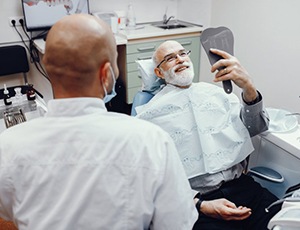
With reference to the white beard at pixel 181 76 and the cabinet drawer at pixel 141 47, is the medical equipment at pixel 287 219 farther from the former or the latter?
the cabinet drawer at pixel 141 47

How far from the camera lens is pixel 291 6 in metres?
2.54

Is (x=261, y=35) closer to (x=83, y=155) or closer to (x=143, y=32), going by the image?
(x=143, y=32)

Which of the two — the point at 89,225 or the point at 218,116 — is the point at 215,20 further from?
the point at 89,225

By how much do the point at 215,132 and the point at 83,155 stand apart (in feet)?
3.37

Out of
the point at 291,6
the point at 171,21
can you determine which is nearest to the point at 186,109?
the point at 291,6

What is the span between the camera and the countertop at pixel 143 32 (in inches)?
125

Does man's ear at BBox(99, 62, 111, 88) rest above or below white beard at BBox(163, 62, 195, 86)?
above

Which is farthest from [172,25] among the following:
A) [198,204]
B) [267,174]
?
[198,204]

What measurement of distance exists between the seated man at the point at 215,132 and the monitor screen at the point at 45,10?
189cm

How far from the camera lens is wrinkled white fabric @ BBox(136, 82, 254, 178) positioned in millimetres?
1605

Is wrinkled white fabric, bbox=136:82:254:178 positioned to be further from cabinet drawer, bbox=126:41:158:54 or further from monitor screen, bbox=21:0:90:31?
monitor screen, bbox=21:0:90:31

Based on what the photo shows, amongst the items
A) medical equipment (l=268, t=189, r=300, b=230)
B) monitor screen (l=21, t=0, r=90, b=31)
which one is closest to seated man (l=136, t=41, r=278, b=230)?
medical equipment (l=268, t=189, r=300, b=230)

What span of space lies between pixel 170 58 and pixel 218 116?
0.44 metres

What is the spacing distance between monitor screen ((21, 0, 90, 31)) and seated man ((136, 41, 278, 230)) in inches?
74.2
